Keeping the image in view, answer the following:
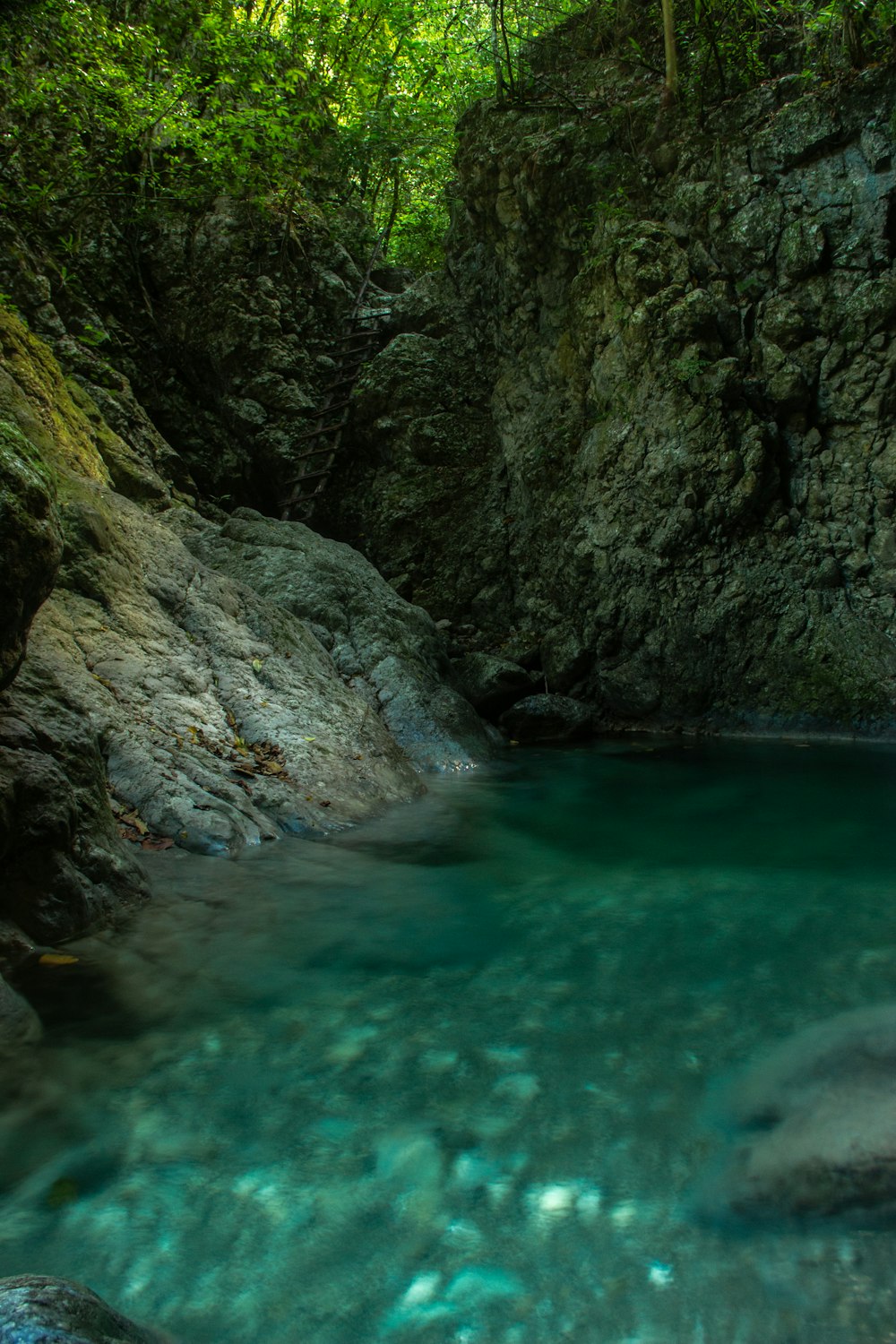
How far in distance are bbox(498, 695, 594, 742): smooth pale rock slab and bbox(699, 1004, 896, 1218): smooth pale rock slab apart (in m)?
7.74

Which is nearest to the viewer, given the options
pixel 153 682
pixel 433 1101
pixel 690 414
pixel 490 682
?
pixel 433 1101

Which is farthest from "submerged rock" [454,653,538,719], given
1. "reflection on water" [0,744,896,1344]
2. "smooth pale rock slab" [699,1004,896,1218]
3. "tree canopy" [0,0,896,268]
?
"smooth pale rock slab" [699,1004,896,1218]

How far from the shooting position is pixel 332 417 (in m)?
14.3

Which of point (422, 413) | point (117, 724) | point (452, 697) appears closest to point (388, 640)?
point (452, 697)

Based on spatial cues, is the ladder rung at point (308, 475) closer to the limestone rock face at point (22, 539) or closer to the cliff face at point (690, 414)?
the cliff face at point (690, 414)

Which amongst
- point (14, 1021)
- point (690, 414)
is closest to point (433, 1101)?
point (14, 1021)

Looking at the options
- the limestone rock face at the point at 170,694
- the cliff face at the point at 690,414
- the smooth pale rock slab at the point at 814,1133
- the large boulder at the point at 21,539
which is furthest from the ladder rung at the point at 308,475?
the smooth pale rock slab at the point at 814,1133

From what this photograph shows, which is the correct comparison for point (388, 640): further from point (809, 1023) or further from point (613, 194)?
point (613, 194)

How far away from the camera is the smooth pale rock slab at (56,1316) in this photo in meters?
1.33

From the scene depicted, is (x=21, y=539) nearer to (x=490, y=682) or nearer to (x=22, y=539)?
(x=22, y=539)

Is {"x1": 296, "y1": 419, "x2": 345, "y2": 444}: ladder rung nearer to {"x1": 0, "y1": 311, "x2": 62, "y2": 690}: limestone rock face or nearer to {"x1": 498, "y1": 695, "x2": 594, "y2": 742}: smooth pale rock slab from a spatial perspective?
{"x1": 498, "y1": 695, "x2": 594, "y2": 742}: smooth pale rock slab

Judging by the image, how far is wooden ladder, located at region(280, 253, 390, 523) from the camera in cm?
1362

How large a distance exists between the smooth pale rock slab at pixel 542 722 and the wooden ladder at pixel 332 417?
5.33 metres

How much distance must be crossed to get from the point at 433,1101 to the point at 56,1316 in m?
1.21
